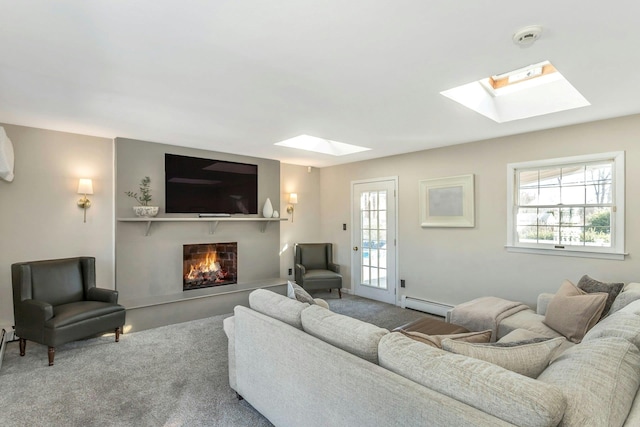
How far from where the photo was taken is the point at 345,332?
1698mm

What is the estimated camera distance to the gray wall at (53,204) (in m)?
3.66

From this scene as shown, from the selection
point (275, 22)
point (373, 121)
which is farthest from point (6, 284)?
point (373, 121)

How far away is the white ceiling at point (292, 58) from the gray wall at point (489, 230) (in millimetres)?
334

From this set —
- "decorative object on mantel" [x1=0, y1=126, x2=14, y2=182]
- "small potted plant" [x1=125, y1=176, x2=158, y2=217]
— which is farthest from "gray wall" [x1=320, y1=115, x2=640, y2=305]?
"decorative object on mantel" [x1=0, y1=126, x2=14, y2=182]

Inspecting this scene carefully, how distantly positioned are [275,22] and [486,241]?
376 centimetres

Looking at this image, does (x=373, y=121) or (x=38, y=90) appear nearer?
(x=38, y=90)

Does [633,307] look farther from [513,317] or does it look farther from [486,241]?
[486,241]

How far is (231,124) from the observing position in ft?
11.7

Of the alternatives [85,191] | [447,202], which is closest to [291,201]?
[447,202]

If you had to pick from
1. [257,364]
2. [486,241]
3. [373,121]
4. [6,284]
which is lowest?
[257,364]

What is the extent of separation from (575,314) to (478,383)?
206 cm

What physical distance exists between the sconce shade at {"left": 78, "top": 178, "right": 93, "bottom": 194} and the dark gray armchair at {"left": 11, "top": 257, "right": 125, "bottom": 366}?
832 mm

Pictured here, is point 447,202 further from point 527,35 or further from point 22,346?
point 22,346

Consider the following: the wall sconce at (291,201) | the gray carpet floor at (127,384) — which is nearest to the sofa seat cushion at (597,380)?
the gray carpet floor at (127,384)
